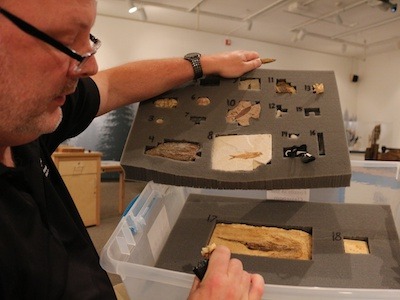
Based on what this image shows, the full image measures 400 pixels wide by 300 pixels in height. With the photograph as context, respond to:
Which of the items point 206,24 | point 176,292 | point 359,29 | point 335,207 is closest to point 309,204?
point 335,207

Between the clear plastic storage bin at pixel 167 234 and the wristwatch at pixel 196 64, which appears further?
→ the wristwatch at pixel 196 64

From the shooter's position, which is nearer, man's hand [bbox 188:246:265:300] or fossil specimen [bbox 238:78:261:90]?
man's hand [bbox 188:246:265:300]

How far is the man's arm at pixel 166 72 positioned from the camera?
843mm

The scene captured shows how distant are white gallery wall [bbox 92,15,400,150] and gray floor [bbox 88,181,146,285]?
5.34 feet

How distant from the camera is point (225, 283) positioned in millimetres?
499

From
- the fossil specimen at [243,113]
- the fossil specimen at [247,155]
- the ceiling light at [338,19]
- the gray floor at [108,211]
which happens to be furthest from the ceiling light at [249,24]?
the fossil specimen at [247,155]

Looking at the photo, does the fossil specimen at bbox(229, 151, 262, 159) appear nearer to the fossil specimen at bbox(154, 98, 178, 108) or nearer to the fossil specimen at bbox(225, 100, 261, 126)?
the fossil specimen at bbox(225, 100, 261, 126)

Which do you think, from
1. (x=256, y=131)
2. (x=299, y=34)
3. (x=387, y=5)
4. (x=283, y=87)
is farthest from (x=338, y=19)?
(x=256, y=131)

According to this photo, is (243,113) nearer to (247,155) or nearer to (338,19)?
(247,155)

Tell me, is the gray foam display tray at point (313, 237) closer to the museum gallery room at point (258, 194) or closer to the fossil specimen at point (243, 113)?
the museum gallery room at point (258, 194)

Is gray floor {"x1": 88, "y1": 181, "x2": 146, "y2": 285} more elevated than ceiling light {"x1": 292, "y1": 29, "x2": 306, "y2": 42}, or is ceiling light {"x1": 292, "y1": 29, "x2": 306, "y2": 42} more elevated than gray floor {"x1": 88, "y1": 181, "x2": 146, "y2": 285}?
ceiling light {"x1": 292, "y1": 29, "x2": 306, "y2": 42}

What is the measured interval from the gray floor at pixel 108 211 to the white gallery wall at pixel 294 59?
163 centimetres

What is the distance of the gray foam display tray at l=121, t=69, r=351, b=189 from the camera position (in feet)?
2.23

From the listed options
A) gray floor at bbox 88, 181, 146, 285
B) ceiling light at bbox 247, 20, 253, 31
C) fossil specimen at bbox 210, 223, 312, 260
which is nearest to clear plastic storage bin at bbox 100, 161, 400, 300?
fossil specimen at bbox 210, 223, 312, 260
